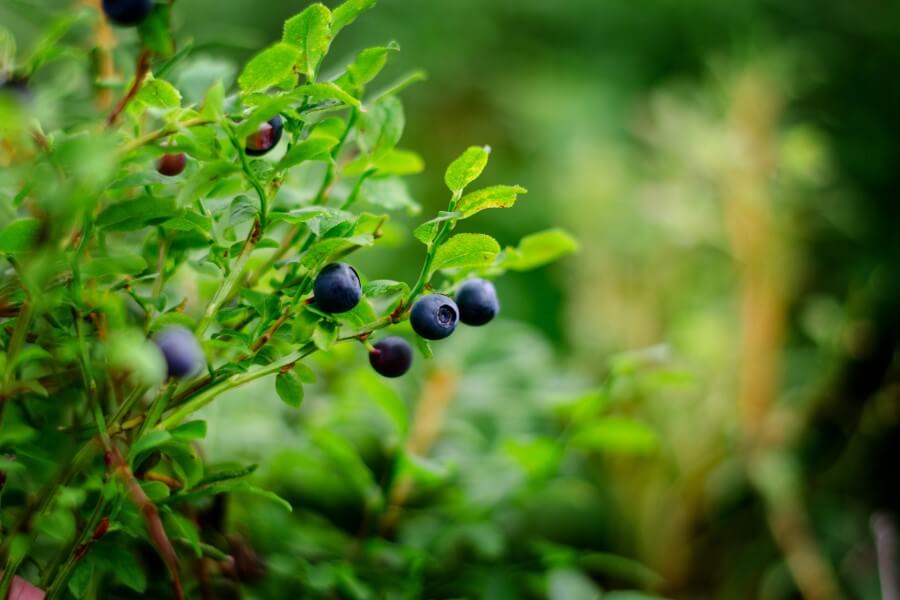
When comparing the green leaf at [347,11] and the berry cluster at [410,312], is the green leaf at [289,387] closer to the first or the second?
the berry cluster at [410,312]

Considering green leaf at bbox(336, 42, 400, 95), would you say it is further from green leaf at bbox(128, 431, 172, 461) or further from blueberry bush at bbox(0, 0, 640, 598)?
green leaf at bbox(128, 431, 172, 461)

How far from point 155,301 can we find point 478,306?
0.18m

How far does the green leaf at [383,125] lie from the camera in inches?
19.1

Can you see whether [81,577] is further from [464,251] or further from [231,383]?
[464,251]

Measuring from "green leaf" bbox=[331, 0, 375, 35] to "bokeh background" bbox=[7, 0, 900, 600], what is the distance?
14cm

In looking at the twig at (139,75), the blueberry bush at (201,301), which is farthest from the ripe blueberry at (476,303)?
the twig at (139,75)

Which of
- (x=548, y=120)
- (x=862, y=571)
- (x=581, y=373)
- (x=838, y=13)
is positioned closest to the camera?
(x=862, y=571)

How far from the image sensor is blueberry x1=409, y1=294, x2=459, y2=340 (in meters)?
0.40

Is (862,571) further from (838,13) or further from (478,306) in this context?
(838,13)

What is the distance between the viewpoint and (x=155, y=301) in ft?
1.43

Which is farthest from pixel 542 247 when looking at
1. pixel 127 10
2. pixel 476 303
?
pixel 127 10

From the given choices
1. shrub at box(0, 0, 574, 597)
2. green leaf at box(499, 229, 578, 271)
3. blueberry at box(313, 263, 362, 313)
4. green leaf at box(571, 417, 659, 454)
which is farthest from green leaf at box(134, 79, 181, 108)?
green leaf at box(571, 417, 659, 454)

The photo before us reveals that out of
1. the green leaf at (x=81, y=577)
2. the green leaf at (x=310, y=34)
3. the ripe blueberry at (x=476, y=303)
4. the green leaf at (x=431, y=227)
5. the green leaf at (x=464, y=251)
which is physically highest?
the green leaf at (x=310, y=34)

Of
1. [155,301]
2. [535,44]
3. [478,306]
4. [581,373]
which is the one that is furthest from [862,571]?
[535,44]
